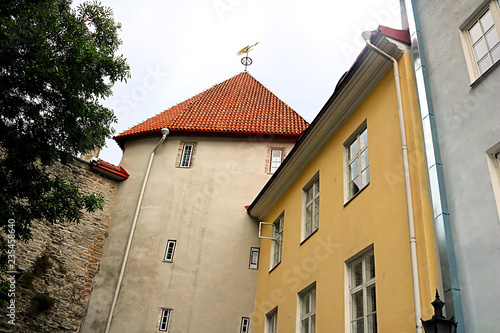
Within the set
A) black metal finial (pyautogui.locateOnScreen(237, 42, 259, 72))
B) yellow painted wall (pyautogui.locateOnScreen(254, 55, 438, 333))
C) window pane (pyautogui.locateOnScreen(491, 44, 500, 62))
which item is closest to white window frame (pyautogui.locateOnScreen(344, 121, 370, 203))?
yellow painted wall (pyautogui.locateOnScreen(254, 55, 438, 333))

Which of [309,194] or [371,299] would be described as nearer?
[371,299]

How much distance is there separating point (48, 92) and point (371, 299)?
20.8 ft

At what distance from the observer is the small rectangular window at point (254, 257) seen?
13406 millimetres

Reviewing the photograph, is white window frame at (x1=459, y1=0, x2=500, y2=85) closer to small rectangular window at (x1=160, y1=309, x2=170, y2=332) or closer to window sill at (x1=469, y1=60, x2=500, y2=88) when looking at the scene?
window sill at (x1=469, y1=60, x2=500, y2=88)

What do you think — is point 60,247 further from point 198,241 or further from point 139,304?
point 198,241

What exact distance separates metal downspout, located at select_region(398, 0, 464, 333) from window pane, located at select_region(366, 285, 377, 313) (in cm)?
160

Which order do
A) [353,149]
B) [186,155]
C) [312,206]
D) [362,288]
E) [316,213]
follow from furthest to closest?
[186,155], [312,206], [316,213], [353,149], [362,288]

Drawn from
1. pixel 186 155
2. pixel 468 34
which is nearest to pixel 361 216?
pixel 468 34

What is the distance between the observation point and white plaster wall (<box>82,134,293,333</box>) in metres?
12.7

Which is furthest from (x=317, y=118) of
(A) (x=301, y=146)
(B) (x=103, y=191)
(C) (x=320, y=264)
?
(B) (x=103, y=191)

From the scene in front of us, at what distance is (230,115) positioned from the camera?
17.2m

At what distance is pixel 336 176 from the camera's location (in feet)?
29.5

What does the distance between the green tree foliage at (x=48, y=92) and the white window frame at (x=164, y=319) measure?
5202 millimetres

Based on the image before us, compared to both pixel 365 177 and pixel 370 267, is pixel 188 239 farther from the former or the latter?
pixel 370 267
